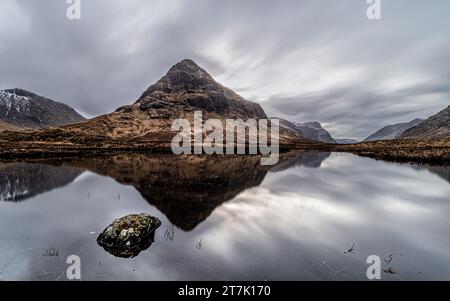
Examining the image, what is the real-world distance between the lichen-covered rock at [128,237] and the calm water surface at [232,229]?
0.50 m

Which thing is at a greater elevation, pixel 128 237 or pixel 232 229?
pixel 128 237

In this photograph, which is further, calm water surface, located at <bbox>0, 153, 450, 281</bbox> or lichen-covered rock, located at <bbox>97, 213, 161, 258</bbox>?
lichen-covered rock, located at <bbox>97, 213, 161, 258</bbox>

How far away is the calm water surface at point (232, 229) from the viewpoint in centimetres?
1205

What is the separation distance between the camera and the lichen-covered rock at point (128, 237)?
14.0 metres

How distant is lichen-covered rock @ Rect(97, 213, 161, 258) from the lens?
13961 millimetres

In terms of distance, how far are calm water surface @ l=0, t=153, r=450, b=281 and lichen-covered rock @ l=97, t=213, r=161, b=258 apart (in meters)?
0.50

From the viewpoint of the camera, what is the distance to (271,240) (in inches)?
627

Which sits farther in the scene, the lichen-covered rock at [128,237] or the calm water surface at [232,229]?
the lichen-covered rock at [128,237]

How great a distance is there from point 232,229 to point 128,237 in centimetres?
727

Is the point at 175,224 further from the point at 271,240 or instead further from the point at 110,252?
the point at 271,240

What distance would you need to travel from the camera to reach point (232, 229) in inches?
712

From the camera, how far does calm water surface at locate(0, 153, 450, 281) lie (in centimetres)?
1205
